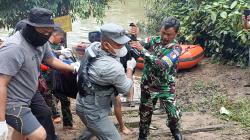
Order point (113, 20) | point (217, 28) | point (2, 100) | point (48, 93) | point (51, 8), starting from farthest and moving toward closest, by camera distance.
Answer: point (113, 20) < point (217, 28) < point (51, 8) < point (48, 93) < point (2, 100)

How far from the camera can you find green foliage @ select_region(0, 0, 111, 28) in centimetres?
677

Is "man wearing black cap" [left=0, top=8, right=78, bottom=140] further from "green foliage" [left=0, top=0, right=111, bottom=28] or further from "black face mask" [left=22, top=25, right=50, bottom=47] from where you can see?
"green foliage" [left=0, top=0, right=111, bottom=28]

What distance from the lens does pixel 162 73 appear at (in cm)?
490

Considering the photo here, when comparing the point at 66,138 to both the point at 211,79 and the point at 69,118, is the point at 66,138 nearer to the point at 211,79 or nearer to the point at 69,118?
the point at 69,118

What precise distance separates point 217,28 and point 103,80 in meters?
6.97

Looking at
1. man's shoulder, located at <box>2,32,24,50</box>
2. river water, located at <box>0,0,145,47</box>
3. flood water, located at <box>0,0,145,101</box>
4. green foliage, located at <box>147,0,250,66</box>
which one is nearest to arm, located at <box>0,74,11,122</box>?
man's shoulder, located at <box>2,32,24,50</box>

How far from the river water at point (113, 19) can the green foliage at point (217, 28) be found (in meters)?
4.26

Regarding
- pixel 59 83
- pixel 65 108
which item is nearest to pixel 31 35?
pixel 59 83

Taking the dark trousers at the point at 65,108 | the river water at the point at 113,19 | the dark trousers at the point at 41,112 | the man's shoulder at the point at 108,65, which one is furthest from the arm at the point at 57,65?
the river water at the point at 113,19

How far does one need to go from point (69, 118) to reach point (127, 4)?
718 inches

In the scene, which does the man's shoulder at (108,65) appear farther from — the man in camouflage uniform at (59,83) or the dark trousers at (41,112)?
the man in camouflage uniform at (59,83)

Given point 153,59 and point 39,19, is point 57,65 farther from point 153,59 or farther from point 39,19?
point 153,59

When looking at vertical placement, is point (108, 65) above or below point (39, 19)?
below

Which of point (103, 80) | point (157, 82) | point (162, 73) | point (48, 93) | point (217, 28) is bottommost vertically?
point (217, 28)
